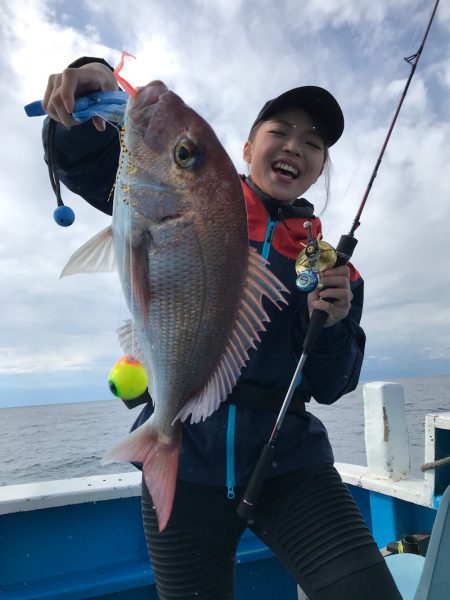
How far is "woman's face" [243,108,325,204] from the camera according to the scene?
7.77 ft

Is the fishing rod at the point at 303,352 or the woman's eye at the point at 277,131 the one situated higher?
the woman's eye at the point at 277,131

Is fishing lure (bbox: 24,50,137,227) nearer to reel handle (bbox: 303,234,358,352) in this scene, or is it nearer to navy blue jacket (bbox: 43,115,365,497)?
navy blue jacket (bbox: 43,115,365,497)

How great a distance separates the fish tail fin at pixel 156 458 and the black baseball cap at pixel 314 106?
5.37ft

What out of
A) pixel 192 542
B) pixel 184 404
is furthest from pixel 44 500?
pixel 184 404

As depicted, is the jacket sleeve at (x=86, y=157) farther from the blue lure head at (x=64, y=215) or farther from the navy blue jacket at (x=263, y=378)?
the blue lure head at (x=64, y=215)

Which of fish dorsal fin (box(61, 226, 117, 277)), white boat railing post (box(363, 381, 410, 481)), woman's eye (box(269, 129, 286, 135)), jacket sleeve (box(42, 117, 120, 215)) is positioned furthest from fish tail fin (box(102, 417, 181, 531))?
white boat railing post (box(363, 381, 410, 481))

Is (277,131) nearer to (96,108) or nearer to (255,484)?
(96,108)

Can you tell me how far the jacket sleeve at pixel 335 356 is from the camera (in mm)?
2062

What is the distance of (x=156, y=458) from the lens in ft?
5.68

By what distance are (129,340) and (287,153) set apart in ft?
4.13

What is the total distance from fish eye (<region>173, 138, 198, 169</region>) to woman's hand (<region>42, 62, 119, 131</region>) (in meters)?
0.47

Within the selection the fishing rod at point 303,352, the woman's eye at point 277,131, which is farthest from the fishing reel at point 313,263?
the woman's eye at point 277,131

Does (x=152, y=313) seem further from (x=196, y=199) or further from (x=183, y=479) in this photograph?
(x=183, y=479)

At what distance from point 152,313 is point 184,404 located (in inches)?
14.1
